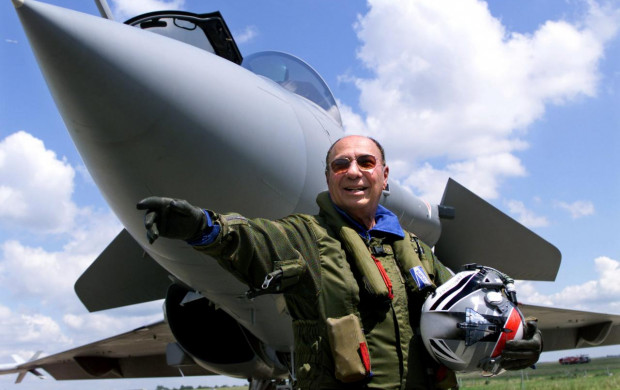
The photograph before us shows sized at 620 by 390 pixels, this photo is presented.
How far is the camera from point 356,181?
2047 mm

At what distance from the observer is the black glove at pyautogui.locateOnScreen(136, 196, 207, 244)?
143 centimetres

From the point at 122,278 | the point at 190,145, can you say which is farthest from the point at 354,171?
the point at 122,278

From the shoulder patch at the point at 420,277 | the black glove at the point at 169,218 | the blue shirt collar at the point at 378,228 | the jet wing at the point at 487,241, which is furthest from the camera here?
the jet wing at the point at 487,241

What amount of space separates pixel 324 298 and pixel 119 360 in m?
10.1

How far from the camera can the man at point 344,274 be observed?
1712 millimetres

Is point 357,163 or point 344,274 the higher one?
point 357,163

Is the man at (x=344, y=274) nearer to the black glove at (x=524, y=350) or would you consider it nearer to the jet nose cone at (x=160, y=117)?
the black glove at (x=524, y=350)

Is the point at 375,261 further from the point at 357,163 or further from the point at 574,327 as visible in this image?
the point at 574,327

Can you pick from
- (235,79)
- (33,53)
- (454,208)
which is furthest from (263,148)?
(454,208)

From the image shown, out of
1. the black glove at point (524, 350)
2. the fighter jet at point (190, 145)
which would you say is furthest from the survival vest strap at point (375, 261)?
the fighter jet at point (190, 145)

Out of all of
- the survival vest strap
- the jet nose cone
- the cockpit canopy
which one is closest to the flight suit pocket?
the survival vest strap

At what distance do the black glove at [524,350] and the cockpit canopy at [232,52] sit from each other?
3.67 metres

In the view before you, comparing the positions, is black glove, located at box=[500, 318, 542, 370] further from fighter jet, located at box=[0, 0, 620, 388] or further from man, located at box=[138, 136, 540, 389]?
fighter jet, located at box=[0, 0, 620, 388]

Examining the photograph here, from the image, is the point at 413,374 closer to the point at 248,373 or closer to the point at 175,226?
the point at 175,226
